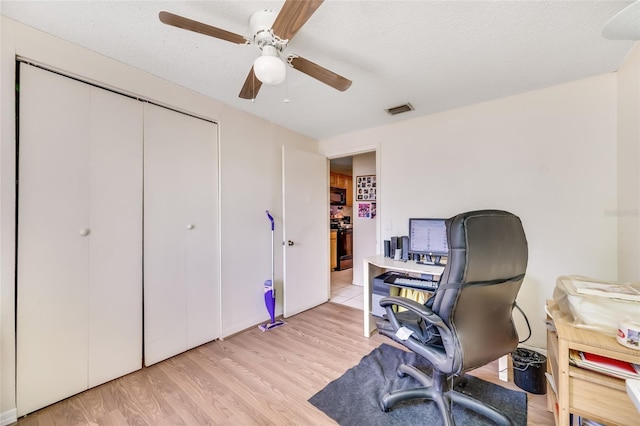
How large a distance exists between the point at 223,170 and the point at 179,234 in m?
0.74

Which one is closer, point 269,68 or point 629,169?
point 269,68

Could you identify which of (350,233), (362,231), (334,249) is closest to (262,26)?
(362,231)

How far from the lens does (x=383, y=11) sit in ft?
4.39

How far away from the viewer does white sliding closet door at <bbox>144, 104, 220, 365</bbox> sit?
2039 millimetres

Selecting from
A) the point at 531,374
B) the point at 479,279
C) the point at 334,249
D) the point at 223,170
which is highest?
the point at 223,170

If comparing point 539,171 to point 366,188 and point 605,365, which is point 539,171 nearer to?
point 605,365

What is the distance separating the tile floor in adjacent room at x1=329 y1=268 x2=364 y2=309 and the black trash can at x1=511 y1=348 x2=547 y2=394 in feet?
5.74

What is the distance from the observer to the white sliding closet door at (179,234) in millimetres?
2039

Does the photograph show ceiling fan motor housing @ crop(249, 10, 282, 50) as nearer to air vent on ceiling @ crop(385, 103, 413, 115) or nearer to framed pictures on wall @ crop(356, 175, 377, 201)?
air vent on ceiling @ crop(385, 103, 413, 115)

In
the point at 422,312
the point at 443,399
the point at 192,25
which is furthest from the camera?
the point at 443,399

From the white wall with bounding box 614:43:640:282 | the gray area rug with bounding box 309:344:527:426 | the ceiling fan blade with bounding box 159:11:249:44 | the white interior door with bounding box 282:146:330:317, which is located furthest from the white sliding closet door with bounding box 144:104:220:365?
the white wall with bounding box 614:43:640:282

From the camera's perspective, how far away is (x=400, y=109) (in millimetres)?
2604

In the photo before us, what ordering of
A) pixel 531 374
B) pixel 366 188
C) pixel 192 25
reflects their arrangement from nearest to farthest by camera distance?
pixel 192 25 → pixel 531 374 → pixel 366 188

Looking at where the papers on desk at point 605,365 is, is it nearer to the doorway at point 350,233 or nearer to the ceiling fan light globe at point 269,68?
the ceiling fan light globe at point 269,68
